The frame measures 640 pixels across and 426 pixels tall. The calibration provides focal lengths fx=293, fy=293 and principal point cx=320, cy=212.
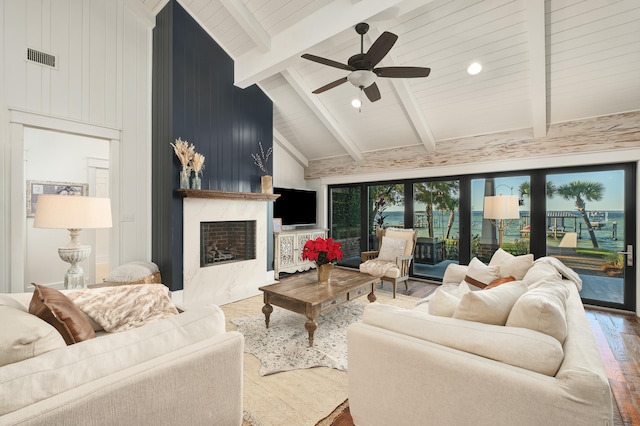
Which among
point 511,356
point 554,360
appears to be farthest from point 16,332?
point 554,360

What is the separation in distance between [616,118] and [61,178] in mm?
7985

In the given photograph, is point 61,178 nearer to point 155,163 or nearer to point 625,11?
point 155,163

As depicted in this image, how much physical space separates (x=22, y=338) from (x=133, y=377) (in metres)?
0.39

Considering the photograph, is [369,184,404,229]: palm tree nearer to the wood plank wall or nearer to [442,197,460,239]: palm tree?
the wood plank wall

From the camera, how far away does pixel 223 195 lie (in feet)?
13.8

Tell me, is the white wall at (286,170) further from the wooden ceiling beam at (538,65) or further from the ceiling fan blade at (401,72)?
the wooden ceiling beam at (538,65)

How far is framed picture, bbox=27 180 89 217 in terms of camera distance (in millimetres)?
4305

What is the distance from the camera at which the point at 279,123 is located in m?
5.94

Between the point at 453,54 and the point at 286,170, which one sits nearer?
the point at 453,54

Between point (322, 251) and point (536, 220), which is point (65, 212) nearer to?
point (322, 251)

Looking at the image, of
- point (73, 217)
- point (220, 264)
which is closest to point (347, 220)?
point (220, 264)

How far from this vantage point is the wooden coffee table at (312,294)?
275 centimetres

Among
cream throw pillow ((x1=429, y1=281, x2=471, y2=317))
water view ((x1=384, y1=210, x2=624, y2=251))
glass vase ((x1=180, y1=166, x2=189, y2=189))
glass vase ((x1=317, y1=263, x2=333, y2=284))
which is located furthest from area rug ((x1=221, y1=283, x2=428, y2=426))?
water view ((x1=384, y1=210, x2=624, y2=251))

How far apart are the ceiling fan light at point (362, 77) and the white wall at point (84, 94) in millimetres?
3050
